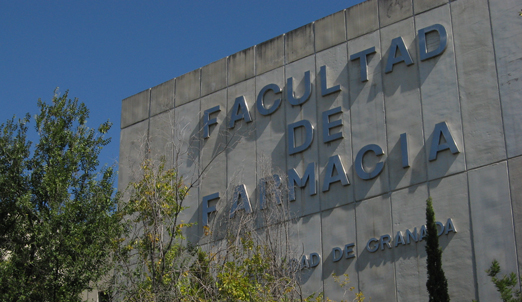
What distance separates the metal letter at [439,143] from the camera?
73.3 ft

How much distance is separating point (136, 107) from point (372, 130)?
11.6 m

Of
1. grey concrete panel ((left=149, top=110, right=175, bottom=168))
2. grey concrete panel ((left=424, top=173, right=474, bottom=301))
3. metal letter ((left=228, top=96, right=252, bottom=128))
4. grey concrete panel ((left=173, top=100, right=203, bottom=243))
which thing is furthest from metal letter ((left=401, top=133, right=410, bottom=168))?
grey concrete panel ((left=149, top=110, right=175, bottom=168))

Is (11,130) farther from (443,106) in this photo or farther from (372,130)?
(443,106)

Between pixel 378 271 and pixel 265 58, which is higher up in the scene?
pixel 265 58

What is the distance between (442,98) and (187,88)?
10869 mm

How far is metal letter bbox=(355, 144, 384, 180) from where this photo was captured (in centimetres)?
2366

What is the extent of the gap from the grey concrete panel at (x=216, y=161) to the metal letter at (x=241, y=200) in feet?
1.02

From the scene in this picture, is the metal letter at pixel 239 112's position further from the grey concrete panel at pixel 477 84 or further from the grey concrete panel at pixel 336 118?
the grey concrete panel at pixel 477 84

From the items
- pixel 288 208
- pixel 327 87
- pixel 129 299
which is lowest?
pixel 129 299

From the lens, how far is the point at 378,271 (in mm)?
22641

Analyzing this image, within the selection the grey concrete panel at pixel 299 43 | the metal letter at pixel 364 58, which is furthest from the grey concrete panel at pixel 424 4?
the grey concrete panel at pixel 299 43

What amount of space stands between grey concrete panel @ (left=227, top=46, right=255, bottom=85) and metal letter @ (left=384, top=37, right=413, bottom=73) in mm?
→ 5550

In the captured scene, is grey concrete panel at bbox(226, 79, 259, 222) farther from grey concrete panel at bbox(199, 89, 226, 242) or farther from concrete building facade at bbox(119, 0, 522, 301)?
grey concrete panel at bbox(199, 89, 226, 242)

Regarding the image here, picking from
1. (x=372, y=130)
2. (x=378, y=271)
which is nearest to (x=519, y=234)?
(x=378, y=271)
